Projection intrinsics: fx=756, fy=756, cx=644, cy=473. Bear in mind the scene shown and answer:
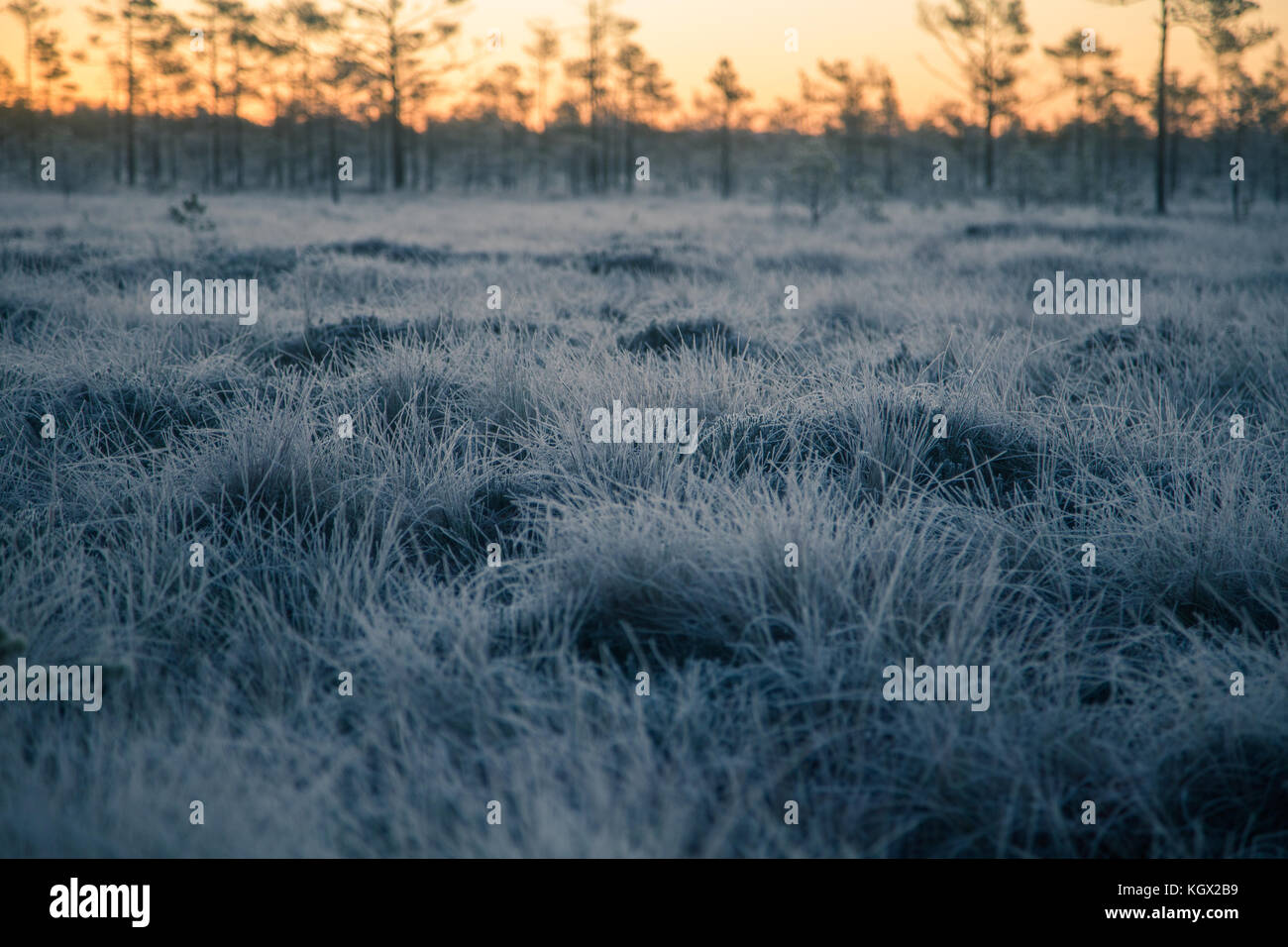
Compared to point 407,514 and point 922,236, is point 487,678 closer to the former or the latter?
point 407,514

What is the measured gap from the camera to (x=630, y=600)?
2.17 m

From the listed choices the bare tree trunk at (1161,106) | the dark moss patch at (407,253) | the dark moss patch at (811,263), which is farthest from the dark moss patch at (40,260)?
the bare tree trunk at (1161,106)

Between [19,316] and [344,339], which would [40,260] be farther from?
[344,339]

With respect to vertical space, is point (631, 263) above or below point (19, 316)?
above

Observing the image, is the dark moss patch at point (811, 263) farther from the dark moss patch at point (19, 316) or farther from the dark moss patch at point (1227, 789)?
the dark moss patch at point (1227, 789)

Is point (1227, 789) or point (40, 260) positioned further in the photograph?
point (40, 260)

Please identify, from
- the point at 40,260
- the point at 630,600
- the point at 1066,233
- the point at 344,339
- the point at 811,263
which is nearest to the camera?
the point at 630,600

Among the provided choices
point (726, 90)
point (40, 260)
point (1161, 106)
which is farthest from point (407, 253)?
point (726, 90)

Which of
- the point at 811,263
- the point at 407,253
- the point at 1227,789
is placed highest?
the point at 407,253

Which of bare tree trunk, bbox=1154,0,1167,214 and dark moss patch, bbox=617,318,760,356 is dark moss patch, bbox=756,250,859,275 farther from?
bare tree trunk, bbox=1154,0,1167,214

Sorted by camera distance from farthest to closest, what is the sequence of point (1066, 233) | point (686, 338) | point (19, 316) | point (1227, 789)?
point (1066, 233) < point (686, 338) < point (19, 316) < point (1227, 789)

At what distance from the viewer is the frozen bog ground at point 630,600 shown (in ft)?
4.98

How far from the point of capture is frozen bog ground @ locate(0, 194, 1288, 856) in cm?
152

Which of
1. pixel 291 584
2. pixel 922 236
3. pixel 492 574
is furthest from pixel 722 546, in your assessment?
pixel 922 236
